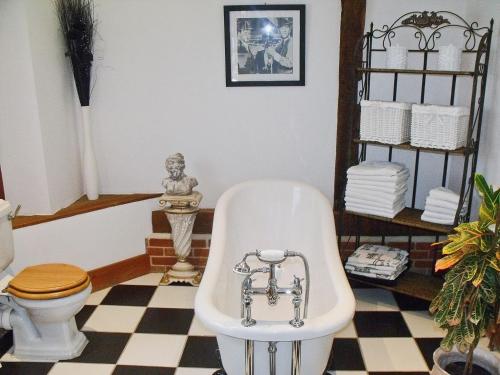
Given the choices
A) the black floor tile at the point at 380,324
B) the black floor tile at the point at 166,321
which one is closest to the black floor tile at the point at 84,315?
the black floor tile at the point at 166,321

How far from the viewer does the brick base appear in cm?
353

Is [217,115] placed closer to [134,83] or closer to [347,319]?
[134,83]

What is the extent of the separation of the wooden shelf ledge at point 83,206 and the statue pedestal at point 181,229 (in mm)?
309

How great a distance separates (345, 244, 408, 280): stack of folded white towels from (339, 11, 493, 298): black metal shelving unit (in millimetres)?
164

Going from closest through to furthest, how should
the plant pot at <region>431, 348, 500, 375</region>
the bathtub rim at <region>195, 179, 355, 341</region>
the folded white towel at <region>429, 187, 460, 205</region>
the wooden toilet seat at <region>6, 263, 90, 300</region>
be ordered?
the bathtub rim at <region>195, 179, 355, 341</region>, the plant pot at <region>431, 348, 500, 375</region>, the wooden toilet seat at <region>6, 263, 90, 300</region>, the folded white towel at <region>429, 187, 460, 205</region>

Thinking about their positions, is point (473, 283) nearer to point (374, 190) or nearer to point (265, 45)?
point (374, 190)

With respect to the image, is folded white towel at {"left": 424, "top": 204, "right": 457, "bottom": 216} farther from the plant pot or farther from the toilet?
the toilet

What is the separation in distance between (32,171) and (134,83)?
0.90 meters

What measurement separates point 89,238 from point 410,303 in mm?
2030

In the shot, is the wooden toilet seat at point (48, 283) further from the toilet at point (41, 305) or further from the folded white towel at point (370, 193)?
the folded white towel at point (370, 193)

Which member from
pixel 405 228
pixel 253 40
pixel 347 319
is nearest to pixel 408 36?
pixel 253 40

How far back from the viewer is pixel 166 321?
9.94 ft

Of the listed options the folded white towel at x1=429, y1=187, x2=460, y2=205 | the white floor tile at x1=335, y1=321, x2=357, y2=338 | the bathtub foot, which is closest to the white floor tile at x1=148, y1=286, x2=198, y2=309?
the white floor tile at x1=335, y1=321, x2=357, y2=338

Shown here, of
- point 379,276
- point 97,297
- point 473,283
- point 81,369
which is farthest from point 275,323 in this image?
point 97,297
